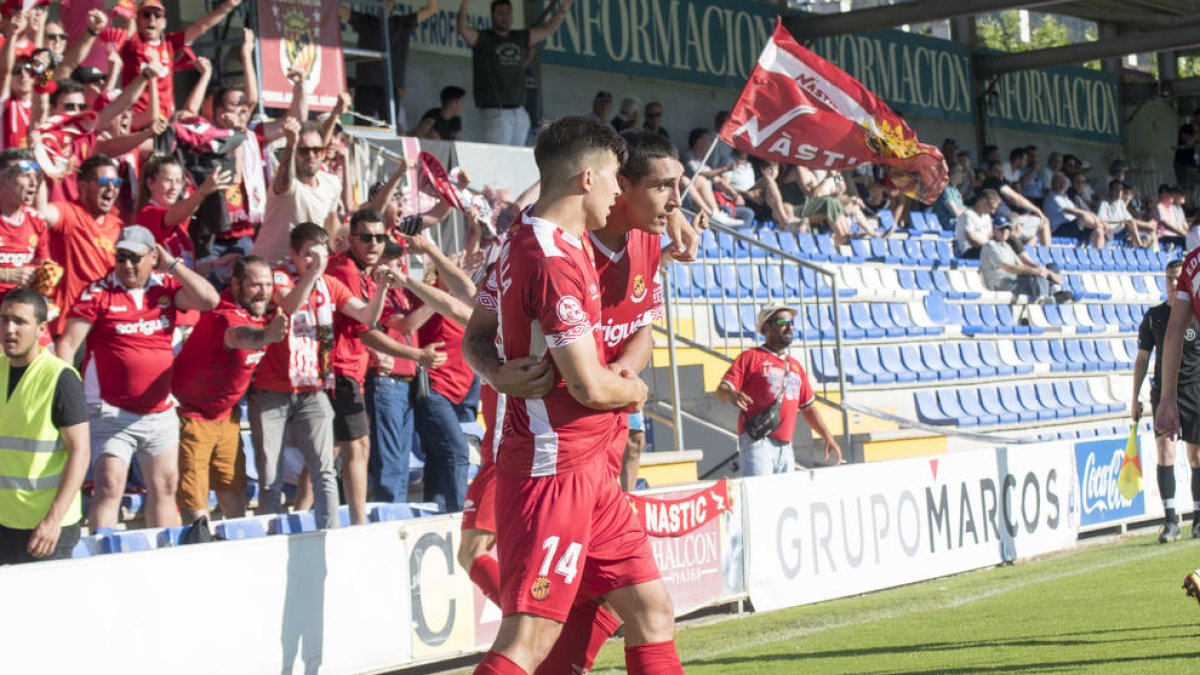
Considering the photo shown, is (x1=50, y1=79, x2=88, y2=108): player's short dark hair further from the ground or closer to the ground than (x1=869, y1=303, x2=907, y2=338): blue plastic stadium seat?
further from the ground

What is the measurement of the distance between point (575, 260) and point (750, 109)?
635cm

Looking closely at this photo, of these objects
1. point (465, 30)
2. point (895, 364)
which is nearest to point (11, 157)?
point (465, 30)

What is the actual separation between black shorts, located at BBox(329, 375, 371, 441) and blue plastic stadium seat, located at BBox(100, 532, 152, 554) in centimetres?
175

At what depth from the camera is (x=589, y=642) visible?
17.4 ft

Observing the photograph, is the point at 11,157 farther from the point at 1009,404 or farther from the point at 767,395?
the point at 1009,404

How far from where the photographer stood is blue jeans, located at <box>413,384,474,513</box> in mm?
10047

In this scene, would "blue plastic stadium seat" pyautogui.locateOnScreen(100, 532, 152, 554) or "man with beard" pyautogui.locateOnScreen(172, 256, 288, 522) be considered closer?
"blue plastic stadium seat" pyautogui.locateOnScreen(100, 532, 152, 554)

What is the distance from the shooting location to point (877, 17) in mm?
24734

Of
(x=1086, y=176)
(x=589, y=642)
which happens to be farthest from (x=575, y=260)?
(x=1086, y=176)

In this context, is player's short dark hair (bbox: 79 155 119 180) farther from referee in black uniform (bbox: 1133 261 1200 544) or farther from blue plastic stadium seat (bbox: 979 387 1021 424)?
blue plastic stadium seat (bbox: 979 387 1021 424)

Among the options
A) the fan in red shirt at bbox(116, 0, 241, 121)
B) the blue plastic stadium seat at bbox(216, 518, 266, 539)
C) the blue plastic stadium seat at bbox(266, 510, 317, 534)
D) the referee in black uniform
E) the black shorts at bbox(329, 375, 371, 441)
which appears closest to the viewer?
the blue plastic stadium seat at bbox(216, 518, 266, 539)

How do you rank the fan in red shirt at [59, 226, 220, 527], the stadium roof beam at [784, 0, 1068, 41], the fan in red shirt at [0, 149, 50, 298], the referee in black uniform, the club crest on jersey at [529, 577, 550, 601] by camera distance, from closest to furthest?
the club crest on jersey at [529, 577, 550, 601]
the fan in red shirt at [59, 226, 220, 527]
the fan in red shirt at [0, 149, 50, 298]
the referee in black uniform
the stadium roof beam at [784, 0, 1068, 41]

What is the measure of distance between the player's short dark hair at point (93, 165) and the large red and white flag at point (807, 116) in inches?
154

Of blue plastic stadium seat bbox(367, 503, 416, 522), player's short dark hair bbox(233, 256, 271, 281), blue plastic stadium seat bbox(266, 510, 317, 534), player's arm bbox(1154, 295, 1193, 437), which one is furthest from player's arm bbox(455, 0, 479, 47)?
player's arm bbox(1154, 295, 1193, 437)
